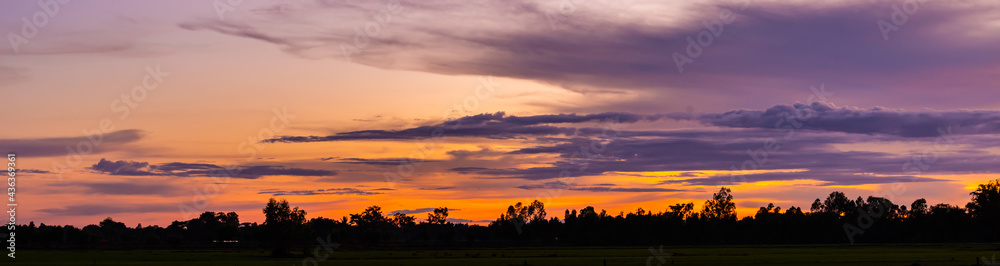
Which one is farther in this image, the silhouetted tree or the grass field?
the silhouetted tree

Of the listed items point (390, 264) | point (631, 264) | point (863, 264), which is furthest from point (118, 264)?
point (863, 264)

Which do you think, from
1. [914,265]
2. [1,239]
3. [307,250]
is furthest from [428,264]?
[1,239]

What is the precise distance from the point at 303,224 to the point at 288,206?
1033cm

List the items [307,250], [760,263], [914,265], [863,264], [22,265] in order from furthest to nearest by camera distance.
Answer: [307,250] < [22,265] < [760,263] < [863,264] < [914,265]

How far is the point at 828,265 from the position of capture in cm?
9212

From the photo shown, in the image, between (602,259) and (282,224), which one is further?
(282,224)

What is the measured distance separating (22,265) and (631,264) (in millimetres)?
71962

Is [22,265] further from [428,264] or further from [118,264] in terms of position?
[428,264]

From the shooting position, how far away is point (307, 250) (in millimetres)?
172375

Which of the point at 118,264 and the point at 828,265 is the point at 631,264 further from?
the point at 118,264

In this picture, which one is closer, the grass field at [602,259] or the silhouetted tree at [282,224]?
the grass field at [602,259]

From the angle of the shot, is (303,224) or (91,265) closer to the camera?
(91,265)

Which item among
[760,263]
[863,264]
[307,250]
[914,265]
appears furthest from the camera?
[307,250]

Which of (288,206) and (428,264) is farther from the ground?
(288,206)
